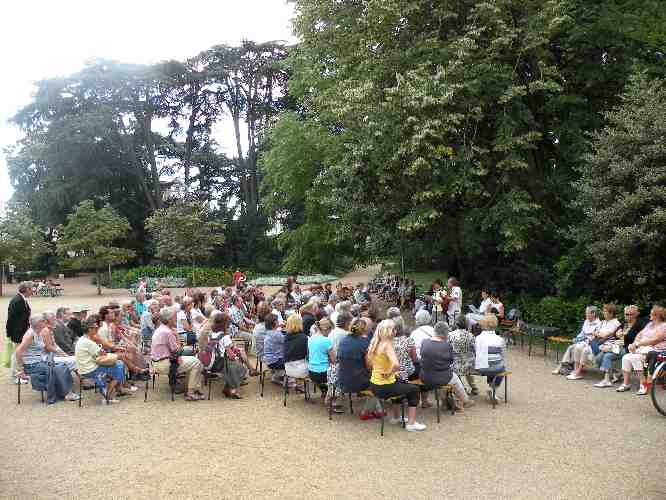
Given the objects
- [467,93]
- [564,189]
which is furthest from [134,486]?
[564,189]

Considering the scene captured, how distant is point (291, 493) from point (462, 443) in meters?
2.41

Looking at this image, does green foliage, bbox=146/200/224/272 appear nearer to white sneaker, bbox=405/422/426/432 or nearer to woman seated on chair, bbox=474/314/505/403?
woman seated on chair, bbox=474/314/505/403

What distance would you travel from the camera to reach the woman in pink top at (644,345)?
8.39 meters

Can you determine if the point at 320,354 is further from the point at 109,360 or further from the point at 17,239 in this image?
the point at 17,239

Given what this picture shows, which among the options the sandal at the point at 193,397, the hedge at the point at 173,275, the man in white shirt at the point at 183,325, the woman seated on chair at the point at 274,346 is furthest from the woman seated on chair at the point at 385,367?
the hedge at the point at 173,275

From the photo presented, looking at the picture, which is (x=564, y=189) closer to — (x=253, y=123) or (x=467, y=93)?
(x=467, y=93)

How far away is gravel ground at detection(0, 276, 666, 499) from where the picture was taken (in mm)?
5570

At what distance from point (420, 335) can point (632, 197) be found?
6.07m

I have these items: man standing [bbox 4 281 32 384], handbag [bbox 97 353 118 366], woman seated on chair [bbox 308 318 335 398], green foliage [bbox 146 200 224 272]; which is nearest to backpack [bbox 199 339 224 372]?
handbag [bbox 97 353 118 366]

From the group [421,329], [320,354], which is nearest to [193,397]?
[320,354]

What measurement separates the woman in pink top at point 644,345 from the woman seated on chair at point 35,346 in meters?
8.97

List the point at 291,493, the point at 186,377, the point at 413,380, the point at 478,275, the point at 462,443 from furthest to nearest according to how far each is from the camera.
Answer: the point at 478,275
the point at 186,377
the point at 413,380
the point at 462,443
the point at 291,493

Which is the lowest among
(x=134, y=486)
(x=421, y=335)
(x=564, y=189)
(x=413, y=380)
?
(x=134, y=486)

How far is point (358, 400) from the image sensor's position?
8.88 m
